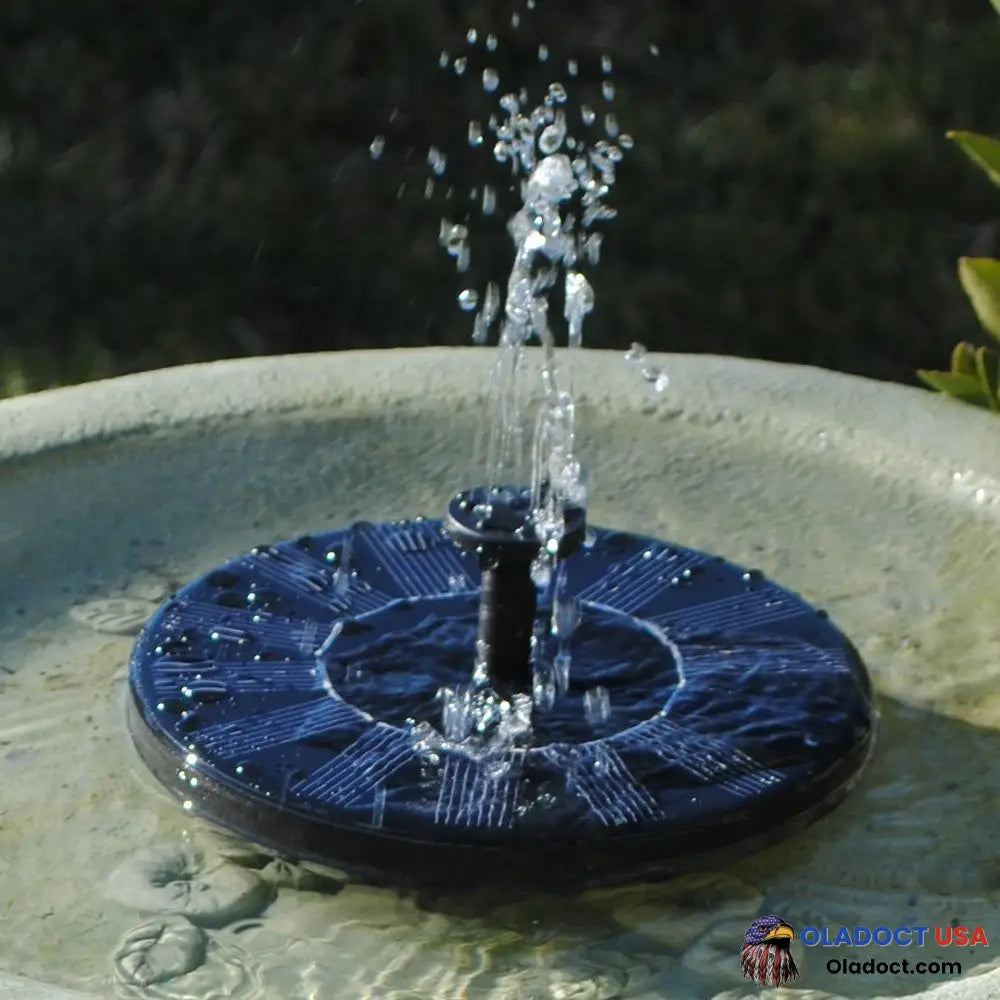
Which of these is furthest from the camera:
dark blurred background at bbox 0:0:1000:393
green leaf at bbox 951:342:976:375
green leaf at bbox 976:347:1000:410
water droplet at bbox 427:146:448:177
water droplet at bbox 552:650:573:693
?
water droplet at bbox 427:146:448:177

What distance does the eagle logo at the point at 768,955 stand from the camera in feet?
6.05

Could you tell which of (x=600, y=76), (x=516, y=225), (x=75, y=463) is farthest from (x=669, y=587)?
(x=600, y=76)

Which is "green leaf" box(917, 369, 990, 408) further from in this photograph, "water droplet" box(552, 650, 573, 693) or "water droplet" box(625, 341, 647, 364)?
"water droplet" box(552, 650, 573, 693)

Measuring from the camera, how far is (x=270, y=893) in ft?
6.51

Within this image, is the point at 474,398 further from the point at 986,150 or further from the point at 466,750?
the point at 466,750

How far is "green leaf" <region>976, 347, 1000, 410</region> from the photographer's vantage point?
9.84 feet

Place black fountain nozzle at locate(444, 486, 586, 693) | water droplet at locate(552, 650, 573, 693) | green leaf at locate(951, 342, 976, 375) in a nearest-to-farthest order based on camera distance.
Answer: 1. black fountain nozzle at locate(444, 486, 586, 693)
2. water droplet at locate(552, 650, 573, 693)
3. green leaf at locate(951, 342, 976, 375)

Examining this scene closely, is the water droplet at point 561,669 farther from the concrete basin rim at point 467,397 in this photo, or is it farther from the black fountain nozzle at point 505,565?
the concrete basin rim at point 467,397

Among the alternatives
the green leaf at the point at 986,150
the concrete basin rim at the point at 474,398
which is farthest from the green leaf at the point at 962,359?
the green leaf at the point at 986,150

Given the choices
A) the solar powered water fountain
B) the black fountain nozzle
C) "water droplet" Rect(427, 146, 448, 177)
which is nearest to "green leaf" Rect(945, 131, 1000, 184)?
the solar powered water fountain

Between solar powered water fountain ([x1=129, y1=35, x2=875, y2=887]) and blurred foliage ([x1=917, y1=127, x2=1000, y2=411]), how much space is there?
0.64 meters

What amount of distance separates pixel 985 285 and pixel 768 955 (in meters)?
1.35

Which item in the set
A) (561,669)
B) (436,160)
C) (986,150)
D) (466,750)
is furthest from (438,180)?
(466,750)

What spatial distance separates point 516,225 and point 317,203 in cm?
348
